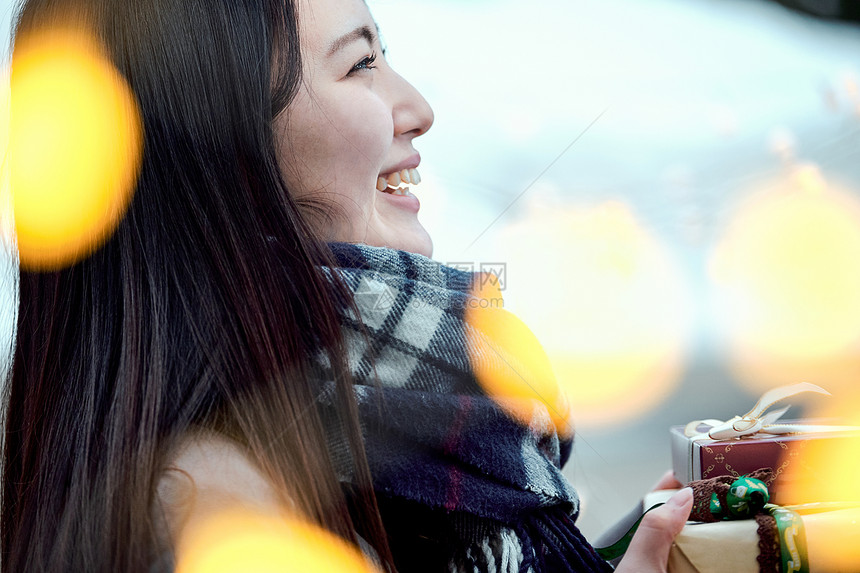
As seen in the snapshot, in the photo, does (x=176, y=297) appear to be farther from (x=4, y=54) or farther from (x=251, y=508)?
(x=4, y=54)

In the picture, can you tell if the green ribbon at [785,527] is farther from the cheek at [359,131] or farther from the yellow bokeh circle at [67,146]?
the yellow bokeh circle at [67,146]

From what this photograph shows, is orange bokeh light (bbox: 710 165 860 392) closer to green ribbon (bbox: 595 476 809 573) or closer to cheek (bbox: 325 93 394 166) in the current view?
green ribbon (bbox: 595 476 809 573)

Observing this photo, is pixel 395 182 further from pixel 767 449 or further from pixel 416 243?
pixel 767 449

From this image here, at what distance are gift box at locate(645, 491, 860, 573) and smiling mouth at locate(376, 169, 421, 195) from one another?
1.46ft

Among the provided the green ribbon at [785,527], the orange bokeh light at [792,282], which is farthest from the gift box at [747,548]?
the orange bokeh light at [792,282]

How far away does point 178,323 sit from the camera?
493 millimetres

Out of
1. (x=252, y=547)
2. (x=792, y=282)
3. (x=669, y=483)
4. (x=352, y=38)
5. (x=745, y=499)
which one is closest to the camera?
(x=252, y=547)

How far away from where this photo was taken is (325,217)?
0.63 metres

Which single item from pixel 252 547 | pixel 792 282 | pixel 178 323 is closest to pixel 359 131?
pixel 178 323

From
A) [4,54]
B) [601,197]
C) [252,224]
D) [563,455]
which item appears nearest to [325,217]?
[252,224]

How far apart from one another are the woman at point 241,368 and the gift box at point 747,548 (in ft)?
0.07

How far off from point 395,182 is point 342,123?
12 cm

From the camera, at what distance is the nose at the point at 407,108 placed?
2.26ft

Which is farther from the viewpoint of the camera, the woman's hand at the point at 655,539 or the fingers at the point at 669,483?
the fingers at the point at 669,483
